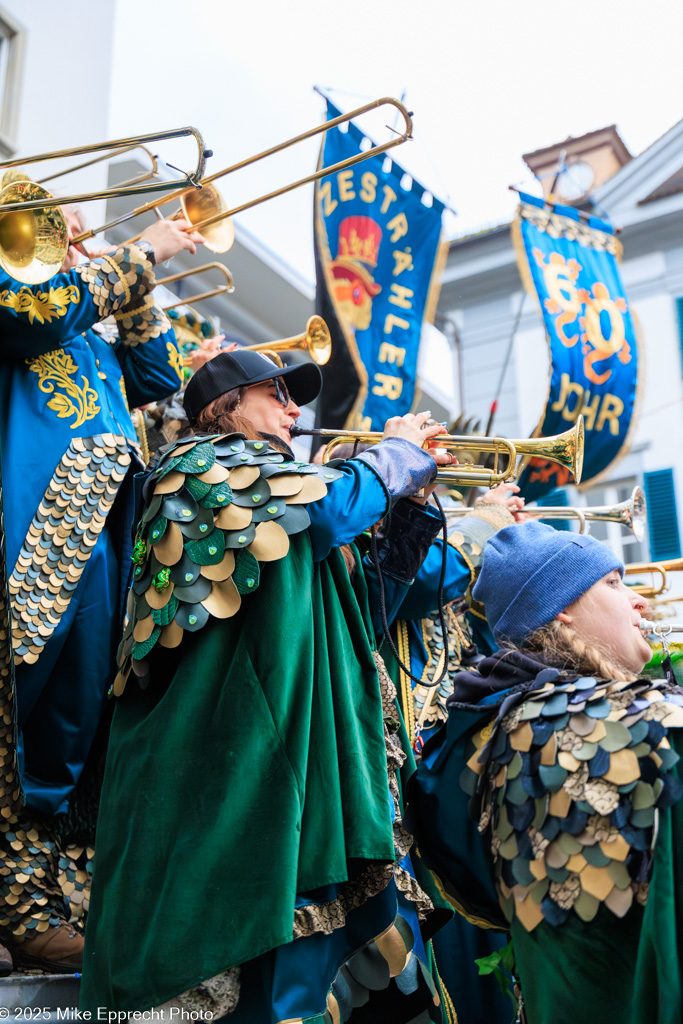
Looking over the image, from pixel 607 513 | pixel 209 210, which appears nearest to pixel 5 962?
pixel 209 210

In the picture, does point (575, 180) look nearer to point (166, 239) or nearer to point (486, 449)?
point (486, 449)

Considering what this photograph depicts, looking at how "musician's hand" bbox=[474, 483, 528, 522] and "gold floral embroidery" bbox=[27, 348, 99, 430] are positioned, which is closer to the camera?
"gold floral embroidery" bbox=[27, 348, 99, 430]

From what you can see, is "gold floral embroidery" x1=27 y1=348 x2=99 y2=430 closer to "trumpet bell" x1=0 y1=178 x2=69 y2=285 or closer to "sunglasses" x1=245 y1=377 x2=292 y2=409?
"trumpet bell" x1=0 y1=178 x2=69 y2=285

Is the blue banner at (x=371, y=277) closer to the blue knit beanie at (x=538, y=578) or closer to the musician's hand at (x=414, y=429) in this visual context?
the musician's hand at (x=414, y=429)

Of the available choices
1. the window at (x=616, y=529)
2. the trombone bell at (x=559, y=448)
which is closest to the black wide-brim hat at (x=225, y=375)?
the trombone bell at (x=559, y=448)

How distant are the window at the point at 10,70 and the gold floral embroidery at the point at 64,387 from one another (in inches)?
194

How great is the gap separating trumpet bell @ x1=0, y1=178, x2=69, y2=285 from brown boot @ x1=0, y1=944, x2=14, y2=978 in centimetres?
202

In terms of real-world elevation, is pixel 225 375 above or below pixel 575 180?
below

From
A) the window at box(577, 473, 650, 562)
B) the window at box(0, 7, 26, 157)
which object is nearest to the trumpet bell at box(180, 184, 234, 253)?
the window at box(0, 7, 26, 157)

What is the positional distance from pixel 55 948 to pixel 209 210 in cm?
291

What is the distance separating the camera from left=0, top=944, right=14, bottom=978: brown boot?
309 cm

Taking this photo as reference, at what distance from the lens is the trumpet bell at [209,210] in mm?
4480

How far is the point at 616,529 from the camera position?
509 inches

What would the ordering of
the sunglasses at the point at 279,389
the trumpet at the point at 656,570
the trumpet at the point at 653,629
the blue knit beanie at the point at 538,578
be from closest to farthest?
the blue knit beanie at the point at 538,578
the trumpet at the point at 653,629
the sunglasses at the point at 279,389
the trumpet at the point at 656,570
